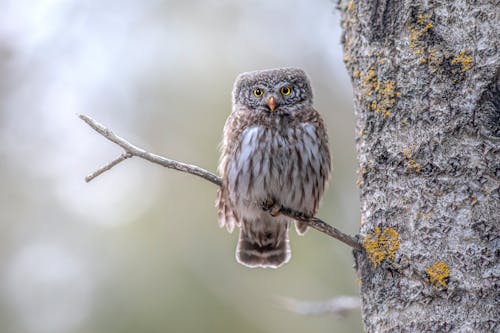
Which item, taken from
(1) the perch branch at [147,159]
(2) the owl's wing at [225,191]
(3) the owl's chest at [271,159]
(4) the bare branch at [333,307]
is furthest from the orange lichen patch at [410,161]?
(2) the owl's wing at [225,191]

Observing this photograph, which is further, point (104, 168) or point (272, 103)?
point (272, 103)

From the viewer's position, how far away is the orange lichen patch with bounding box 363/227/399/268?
278cm

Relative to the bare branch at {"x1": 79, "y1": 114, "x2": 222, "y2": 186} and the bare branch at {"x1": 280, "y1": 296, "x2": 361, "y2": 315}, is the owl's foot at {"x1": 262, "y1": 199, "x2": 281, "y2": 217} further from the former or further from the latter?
the bare branch at {"x1": 79, "y1": 114, "x2": 222, "y2": 186}

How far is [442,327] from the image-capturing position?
8.52ft

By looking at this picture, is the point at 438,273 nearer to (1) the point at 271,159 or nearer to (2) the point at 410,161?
(2) the point at 410,161

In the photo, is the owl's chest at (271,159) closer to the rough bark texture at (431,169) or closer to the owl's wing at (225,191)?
the owl's wing at (225,191)

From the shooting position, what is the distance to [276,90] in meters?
4.31

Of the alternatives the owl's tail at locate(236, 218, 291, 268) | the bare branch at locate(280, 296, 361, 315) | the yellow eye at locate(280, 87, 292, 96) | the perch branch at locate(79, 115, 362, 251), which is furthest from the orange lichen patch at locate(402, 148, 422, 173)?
the owl's tail at locate(236, 218, 291, 268)

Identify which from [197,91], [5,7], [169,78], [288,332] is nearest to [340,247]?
[288,332]

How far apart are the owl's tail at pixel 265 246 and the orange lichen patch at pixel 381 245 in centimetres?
161

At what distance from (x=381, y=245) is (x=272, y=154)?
4.03 ft

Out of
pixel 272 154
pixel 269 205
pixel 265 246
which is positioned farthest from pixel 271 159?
pixel 265 246

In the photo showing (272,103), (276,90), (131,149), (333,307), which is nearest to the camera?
(131,149)

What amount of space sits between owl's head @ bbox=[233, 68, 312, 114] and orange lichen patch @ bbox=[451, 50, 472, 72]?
1557 millimetres
